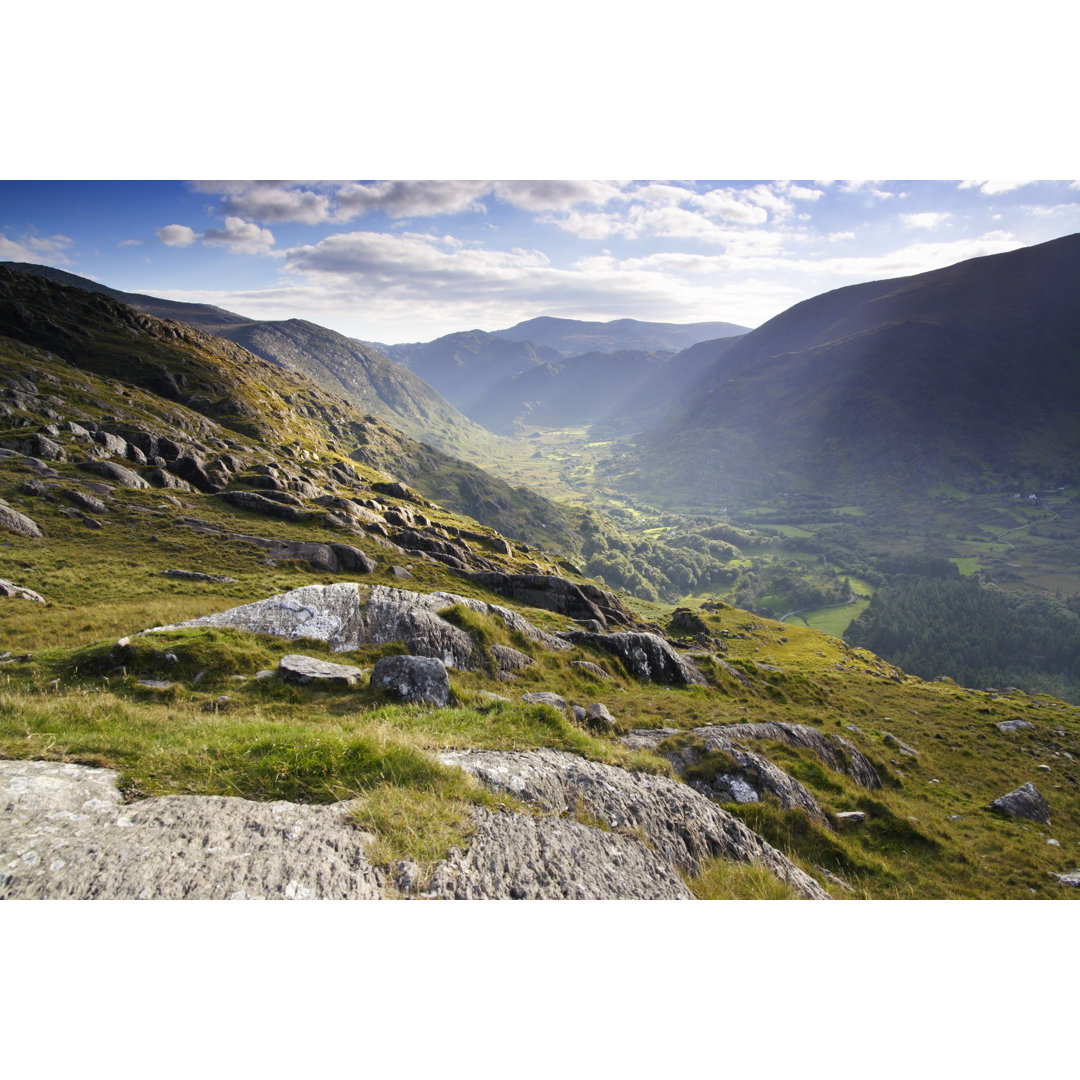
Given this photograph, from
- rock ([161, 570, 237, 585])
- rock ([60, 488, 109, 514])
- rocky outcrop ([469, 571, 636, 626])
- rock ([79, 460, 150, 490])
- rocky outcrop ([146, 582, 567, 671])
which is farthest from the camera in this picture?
rock ([79, 460, 150, 490])

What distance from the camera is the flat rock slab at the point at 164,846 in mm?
3865

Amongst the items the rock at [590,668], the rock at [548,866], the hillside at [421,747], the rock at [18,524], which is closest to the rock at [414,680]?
the hillside at [421,747]

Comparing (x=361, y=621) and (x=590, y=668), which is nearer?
(x=361, y=621)

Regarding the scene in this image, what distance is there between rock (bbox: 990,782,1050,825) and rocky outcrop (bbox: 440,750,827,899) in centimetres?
1460

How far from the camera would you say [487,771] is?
22.1ft

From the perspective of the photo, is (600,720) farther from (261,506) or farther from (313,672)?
(261,506)

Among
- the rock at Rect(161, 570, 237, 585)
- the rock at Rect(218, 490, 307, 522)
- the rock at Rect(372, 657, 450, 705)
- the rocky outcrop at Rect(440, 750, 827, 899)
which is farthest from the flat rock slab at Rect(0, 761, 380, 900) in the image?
the rock at Rect(218, 490, 307, 522)

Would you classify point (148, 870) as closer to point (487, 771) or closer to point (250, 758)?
point (250, 758)

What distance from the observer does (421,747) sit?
22.4ft

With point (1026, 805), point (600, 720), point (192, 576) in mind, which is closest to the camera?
point (600, 720)

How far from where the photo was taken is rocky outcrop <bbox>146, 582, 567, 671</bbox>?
635 inches

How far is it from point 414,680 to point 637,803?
6.54m

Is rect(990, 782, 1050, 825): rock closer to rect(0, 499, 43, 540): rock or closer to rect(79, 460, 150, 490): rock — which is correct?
rect(0, 499, 43, 540): rock

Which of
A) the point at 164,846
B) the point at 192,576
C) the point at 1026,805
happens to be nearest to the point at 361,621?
the point at 164,846
